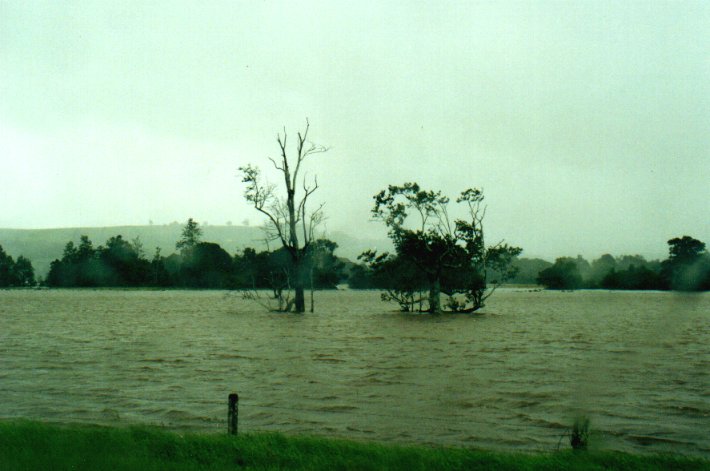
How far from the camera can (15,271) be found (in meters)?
169

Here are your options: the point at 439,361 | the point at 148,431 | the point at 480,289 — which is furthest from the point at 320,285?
the point at 148,431

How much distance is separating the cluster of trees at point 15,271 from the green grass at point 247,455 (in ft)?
581

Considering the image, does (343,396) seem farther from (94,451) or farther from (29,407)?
(94,451)

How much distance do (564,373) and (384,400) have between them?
7180 millimetres

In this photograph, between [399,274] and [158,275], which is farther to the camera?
[158,275]

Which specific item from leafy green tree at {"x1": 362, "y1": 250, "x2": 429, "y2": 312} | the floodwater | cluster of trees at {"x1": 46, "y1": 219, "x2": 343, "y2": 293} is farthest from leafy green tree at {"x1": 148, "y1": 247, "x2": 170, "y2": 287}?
the floodwater

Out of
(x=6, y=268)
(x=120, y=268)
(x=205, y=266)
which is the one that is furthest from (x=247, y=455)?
(x=6, y=268)

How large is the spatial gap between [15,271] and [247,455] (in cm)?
18095

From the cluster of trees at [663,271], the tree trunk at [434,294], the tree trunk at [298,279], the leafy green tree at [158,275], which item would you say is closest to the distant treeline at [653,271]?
the cluster of trees at [663,271]

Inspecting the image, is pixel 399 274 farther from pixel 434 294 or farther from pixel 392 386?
pixel 392 386

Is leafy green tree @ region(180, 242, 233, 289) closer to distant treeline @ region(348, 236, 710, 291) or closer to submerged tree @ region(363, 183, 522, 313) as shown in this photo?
submerged tree @ region(363, 183, 522, 313)

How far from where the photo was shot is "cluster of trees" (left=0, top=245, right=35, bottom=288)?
168000 mm

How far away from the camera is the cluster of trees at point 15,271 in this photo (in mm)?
168000

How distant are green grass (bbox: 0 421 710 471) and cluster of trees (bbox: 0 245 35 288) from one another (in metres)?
177
